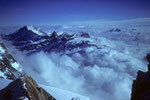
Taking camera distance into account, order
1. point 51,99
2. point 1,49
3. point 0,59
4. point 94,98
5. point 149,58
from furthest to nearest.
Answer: point 94,98 → point 1,49 → point 0,59 → point 51,99 → point 149,58

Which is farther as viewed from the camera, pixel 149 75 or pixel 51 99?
pixel 51 99

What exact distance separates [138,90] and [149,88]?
1.99 metres

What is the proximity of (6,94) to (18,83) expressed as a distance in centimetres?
211

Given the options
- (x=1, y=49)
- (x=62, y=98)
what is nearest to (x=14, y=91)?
(x=62, y=98)

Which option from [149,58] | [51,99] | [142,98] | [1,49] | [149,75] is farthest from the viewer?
[1,49]

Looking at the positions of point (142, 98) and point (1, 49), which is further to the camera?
point (1, 49)

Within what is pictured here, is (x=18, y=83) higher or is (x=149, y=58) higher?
(x=149, y=58)

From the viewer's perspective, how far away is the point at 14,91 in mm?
14648

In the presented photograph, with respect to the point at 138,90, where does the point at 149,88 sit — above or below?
above

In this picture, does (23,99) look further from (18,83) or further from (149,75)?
(149,75)

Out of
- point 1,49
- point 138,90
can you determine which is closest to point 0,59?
point 1,49

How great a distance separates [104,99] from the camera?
198 metres

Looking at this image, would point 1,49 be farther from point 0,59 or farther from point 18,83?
point 18,83

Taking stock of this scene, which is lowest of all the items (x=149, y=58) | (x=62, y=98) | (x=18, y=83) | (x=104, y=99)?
(x=104, y=99)
